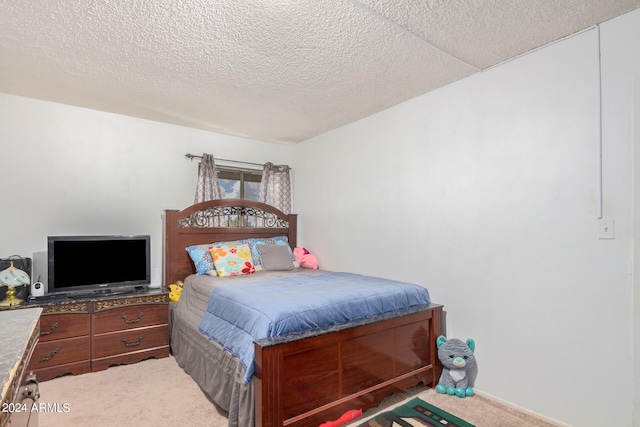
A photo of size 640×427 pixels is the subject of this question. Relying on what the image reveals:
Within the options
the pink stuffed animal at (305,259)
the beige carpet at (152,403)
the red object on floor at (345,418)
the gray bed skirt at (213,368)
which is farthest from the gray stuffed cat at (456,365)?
the pink stuffed animal at (305,259)

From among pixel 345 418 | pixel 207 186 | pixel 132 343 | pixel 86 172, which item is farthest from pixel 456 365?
pixel 86 172

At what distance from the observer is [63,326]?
2.91 metres

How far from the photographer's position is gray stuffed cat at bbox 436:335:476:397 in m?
2.57

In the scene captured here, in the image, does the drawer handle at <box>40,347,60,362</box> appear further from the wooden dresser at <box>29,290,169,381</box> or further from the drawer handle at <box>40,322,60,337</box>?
the drawer handle at <box>40,322,60,337</box>

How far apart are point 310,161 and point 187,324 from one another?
250 centimetres

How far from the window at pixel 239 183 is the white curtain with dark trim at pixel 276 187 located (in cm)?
11

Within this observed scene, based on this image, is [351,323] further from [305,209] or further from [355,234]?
[305,209]

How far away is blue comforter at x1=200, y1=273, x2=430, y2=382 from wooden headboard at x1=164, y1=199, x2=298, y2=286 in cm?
114

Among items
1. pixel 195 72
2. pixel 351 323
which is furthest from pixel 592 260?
pixel 195 72

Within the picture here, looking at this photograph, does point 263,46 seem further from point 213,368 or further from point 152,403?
point 152,403

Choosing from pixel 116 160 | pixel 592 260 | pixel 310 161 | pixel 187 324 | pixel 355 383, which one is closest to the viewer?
pixel 592 260

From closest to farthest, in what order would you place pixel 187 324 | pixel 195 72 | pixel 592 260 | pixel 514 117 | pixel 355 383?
pixel 592 260 → pixel 355 383 → pixel 514 117 → pixel 195 72 → pixel 187 324

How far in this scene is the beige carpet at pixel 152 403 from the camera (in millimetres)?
2254

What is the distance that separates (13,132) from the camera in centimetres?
316
